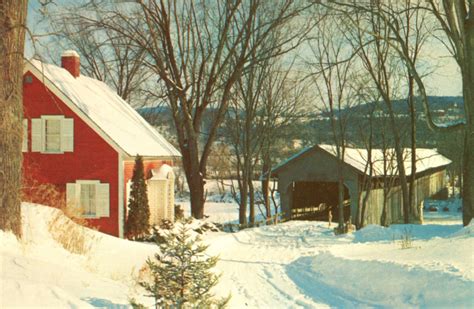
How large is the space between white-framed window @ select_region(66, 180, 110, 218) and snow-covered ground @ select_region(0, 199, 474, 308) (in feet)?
20.5

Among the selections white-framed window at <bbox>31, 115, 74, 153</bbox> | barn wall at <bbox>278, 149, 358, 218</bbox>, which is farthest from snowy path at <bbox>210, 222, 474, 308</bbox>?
barn wall at <bbox>278, 149, 358, 218</bbox>

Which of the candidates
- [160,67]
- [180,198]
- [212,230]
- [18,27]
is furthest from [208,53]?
[180,198]

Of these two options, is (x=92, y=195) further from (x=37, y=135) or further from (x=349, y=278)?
(x=349, y=278)

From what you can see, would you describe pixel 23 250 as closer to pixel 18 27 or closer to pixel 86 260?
pixel 86 260

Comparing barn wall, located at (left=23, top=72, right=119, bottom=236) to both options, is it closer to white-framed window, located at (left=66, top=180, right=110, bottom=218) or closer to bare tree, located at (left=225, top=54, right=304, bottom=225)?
white-framed window, located at (left=66, top=180, right=110, bottom=218)

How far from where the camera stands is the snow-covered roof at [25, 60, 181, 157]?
65.5ft

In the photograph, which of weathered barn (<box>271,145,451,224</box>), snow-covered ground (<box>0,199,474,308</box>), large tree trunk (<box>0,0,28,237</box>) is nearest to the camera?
snow-covered ground (<box>0,199,474,308</box>)

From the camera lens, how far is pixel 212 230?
877 inches

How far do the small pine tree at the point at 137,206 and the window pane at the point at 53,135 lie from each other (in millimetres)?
3468

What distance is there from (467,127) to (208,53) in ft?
47.9

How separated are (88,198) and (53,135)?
3.10 metres

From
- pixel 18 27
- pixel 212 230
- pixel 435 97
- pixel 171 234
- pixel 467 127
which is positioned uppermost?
pixel 435 97

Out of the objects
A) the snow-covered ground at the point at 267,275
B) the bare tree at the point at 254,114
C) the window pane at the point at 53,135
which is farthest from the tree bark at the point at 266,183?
the snow-covered ground at the point at 267,275

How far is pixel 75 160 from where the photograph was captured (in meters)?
20.3
